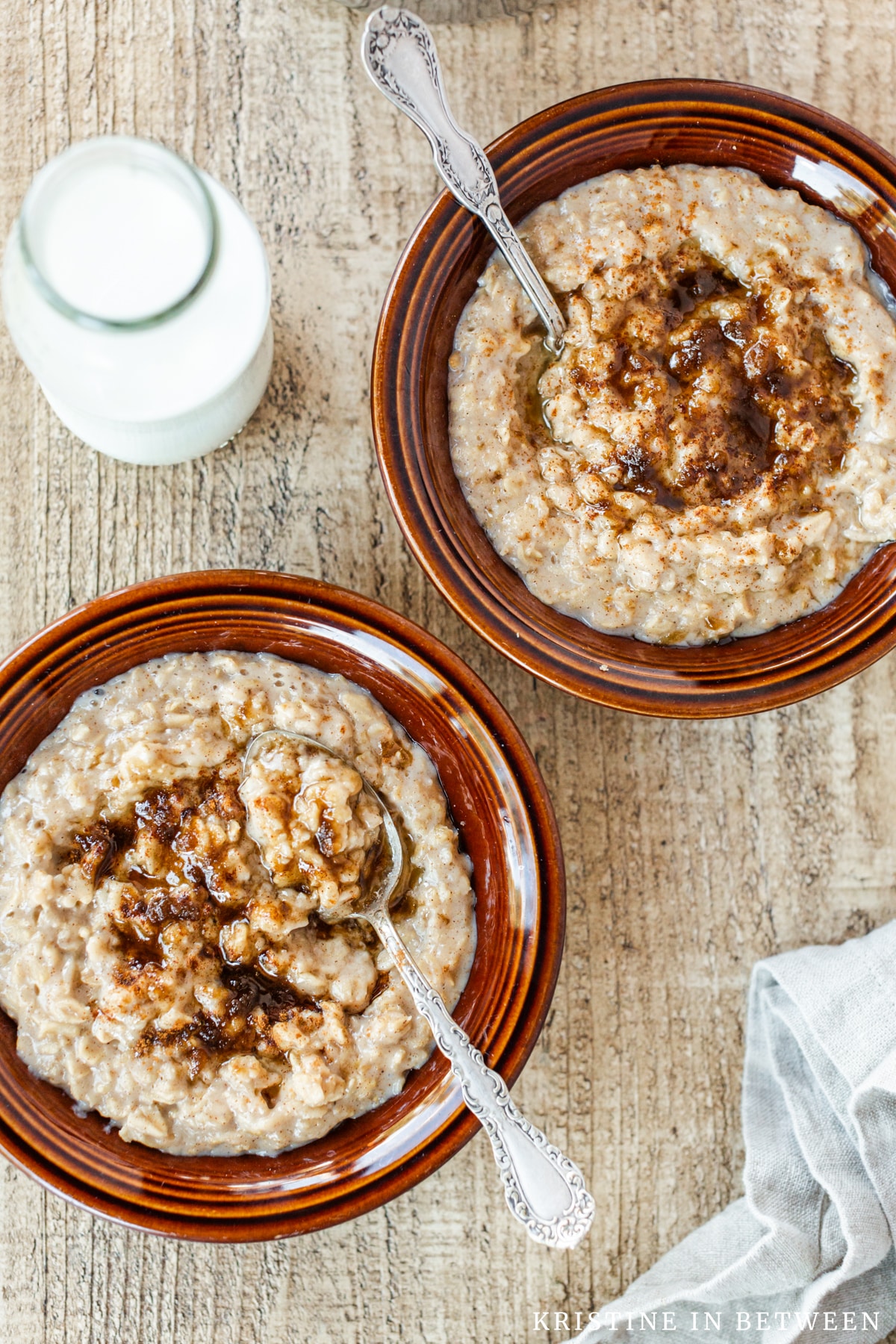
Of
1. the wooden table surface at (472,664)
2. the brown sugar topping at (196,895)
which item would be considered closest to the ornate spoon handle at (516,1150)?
the brown sugar topping at (196,895)

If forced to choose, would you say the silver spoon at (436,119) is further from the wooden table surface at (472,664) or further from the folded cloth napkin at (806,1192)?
the folded cloth napkin at (806,1192)

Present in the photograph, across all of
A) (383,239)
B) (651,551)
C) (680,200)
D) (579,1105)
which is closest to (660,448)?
(651,551)

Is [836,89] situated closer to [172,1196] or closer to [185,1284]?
[172,1196]

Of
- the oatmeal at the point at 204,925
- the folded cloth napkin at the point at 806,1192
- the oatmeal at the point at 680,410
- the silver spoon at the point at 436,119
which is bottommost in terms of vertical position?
the folded cloth napkin at the point at 806,1192

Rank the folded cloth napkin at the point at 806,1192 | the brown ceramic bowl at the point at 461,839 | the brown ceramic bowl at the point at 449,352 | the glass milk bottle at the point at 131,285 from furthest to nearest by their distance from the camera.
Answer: the folded cloth napkin at the point at 806,1192
the brown ceramic bowl at the point at 449,352
the brown ceramic bowl at the point at 461,839
the glass milk bottle at the point at 131,285

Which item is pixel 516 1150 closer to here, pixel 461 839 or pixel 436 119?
pixel 461 839

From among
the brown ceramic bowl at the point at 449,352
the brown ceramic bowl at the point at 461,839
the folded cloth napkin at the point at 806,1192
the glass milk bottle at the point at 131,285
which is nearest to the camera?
the glass milk bottle at the point at 131,285

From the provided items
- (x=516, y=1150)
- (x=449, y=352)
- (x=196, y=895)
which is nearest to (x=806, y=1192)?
(x=516, y=1150)
